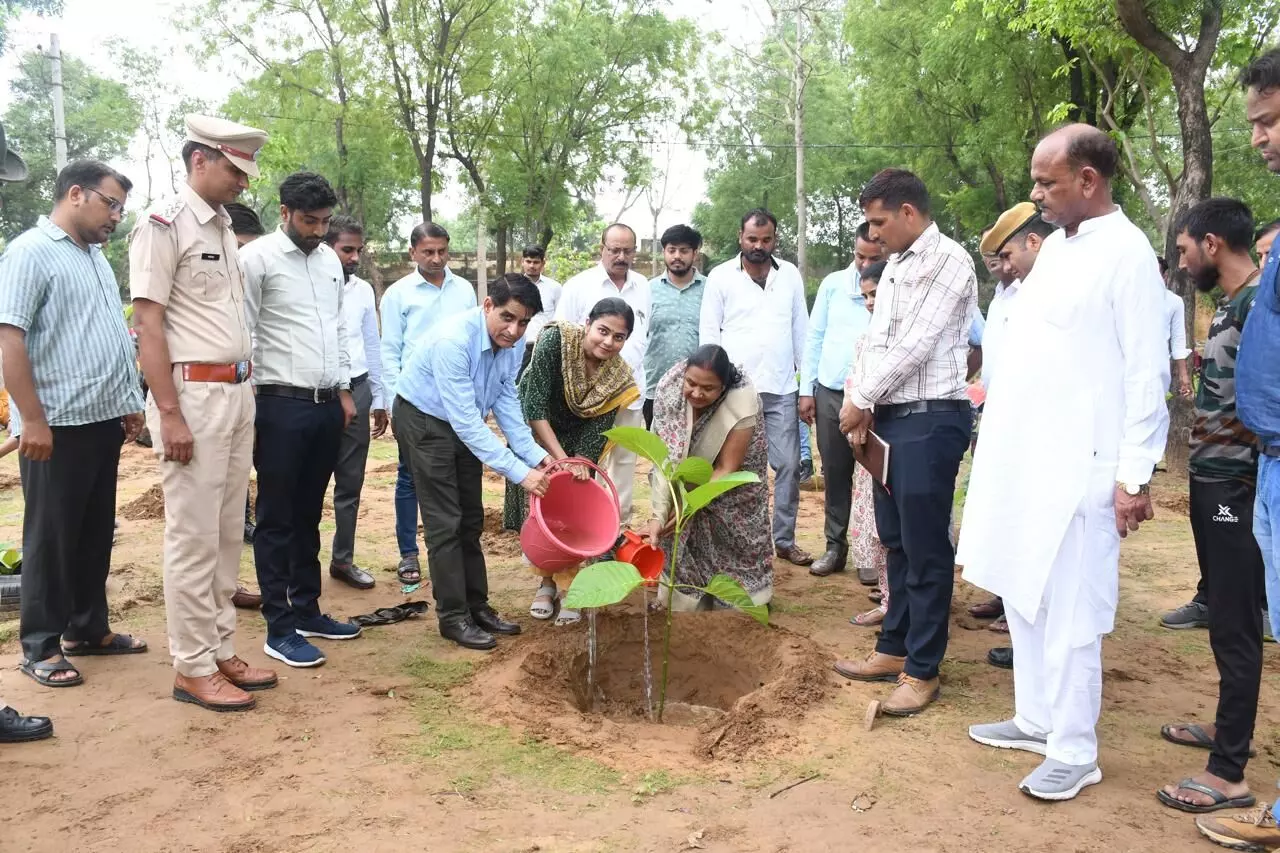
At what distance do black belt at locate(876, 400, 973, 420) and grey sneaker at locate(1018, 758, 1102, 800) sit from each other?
1.25 meters

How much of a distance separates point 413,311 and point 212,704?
259 cm

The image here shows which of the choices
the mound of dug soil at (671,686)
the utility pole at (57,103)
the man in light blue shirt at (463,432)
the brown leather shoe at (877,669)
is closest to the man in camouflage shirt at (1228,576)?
the brown leather shoe at (877,669)

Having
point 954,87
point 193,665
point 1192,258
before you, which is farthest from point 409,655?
point 954,87

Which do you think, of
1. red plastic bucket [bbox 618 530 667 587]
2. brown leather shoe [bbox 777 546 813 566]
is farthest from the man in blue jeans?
brown leather shoe [bbox 777 546 813 566]

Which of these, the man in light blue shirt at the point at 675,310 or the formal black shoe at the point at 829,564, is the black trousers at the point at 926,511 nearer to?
the formal black shoe at the point at 829,564

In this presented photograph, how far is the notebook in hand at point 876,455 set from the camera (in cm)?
361

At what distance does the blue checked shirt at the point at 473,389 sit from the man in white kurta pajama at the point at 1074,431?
6.67 feet

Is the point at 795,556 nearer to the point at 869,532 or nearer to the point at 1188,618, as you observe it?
the point at 869,532

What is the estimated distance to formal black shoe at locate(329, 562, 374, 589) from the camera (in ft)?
17.1

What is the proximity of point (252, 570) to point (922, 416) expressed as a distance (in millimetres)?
3955

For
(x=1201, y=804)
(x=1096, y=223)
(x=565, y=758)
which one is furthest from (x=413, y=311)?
(x=1201, y=804)

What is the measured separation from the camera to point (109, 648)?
161 inches

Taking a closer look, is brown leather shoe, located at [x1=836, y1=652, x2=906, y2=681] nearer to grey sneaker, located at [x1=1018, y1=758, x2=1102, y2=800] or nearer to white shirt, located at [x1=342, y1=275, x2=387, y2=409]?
grey sneaker, located at [x1=1018, y1=758, x2=1102, y2=800]

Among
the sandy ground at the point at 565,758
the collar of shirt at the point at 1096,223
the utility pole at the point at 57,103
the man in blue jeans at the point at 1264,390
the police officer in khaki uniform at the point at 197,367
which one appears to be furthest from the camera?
the utility pole at the point at 57,103
